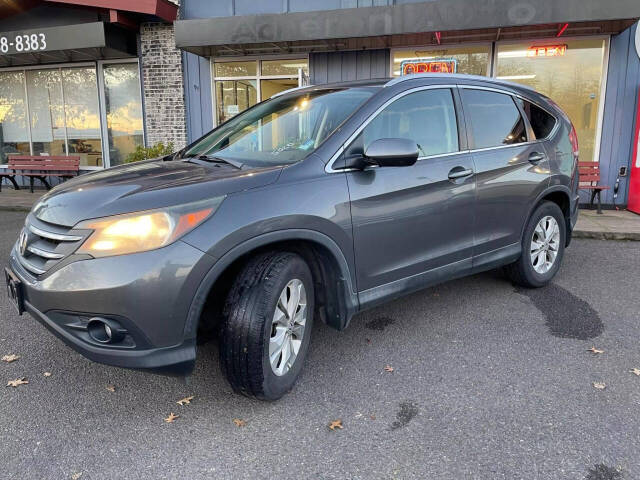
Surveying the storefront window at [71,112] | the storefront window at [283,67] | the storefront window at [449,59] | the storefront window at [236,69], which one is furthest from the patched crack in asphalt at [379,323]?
the storefront window at [71,112]

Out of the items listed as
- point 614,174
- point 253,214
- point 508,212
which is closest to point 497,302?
point 508,212

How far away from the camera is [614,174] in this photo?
873cm

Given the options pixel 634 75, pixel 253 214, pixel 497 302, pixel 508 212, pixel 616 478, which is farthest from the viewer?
pixel 634 75

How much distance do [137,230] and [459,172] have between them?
2.25 metres

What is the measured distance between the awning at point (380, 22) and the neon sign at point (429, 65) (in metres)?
0.67

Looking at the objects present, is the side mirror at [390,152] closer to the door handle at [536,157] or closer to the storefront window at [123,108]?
the door handle at [536,157]

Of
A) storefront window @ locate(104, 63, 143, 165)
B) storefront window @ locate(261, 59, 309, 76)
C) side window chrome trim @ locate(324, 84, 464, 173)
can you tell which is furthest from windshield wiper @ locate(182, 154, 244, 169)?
storefront window @ locate(104, 63, 143, 165)

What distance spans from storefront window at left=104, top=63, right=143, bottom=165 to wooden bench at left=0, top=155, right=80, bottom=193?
898 millimetres

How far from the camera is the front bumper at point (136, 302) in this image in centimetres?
222

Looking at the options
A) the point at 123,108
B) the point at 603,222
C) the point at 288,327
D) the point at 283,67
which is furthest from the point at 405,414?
the point at 123,108

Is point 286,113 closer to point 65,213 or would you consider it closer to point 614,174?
point 65,213

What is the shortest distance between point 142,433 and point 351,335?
163 cm

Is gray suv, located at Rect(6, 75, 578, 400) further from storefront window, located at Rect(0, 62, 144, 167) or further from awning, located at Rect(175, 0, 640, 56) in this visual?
storefront window, located at Rect(0, 62, 144, 167)

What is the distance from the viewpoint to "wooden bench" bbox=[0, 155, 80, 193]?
11086mm
